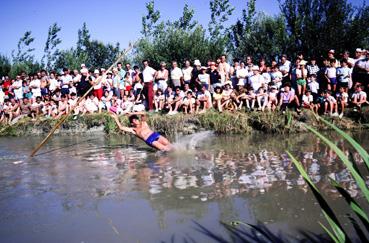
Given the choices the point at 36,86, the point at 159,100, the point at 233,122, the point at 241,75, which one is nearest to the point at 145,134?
the point at 233,122

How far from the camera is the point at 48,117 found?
52.3ft

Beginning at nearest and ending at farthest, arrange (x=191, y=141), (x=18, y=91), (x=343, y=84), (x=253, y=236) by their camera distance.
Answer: (x=253, y=236)
(x=191, y=141)
(x=343, y=84)
(x=18, y=91)

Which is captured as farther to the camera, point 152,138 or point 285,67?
point 285,67

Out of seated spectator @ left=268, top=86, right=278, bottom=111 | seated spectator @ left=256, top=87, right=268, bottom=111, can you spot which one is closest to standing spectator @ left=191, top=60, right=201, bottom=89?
seated spectator @ left=256, top=87, right=268, bottom=111

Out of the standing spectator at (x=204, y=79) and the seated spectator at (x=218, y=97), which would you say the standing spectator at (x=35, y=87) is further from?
the seated spectator at (x=218, y=97)

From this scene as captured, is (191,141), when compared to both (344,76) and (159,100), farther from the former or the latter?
(344,76)

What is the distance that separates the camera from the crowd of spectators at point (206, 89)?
42.8 ft

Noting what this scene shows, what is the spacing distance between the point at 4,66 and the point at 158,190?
3022 cm

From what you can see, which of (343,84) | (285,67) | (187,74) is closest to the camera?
(343,84)

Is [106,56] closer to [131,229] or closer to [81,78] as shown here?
[81,78]

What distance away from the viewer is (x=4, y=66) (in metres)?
32.0

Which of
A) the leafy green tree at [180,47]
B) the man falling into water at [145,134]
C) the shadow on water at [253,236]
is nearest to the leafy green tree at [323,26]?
the leafy green tree at [180,47]

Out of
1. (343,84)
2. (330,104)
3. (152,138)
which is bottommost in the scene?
(152,138)

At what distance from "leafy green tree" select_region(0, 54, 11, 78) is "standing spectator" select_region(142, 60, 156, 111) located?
21500 mm
